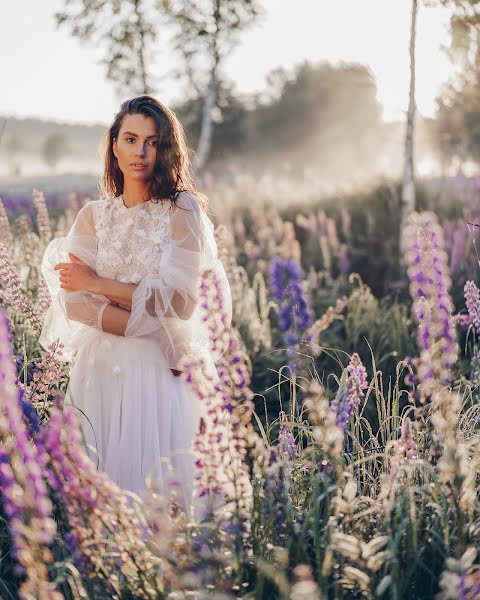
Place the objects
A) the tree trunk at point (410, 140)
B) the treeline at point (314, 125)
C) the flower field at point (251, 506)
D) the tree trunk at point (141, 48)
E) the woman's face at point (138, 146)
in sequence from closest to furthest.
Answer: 1. the flower field at point (251, 506)
2. the woman's face at point (138, 146)
3. the tree trunk at point (410, 140)
4. the tree trunk at point (141, 48)
5. the treeline at point (314, 125)

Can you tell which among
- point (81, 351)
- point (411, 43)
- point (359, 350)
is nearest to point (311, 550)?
point (81, 351)

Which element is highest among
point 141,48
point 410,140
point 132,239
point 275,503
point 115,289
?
point 141,48

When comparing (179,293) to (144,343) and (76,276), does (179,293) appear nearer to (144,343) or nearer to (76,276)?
(144,343)

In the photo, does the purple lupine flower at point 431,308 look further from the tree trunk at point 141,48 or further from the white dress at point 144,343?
the tree trunk at point 141,48

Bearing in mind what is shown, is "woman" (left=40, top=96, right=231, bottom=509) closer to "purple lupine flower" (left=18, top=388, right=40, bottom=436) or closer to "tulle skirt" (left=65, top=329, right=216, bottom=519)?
"tulle skirt" (left=65, top=329, right=216, bottom=519)

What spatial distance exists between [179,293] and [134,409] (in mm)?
495

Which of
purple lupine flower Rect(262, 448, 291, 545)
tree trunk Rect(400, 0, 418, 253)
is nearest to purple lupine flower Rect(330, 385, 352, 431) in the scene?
purple lupine flower Rect(262, 448, 291, 545)

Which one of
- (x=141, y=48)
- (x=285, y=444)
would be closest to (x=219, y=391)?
(x=285, y=444)

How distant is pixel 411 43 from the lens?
23.5ft

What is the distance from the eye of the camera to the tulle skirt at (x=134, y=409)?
269 cm

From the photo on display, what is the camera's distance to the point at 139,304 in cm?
265

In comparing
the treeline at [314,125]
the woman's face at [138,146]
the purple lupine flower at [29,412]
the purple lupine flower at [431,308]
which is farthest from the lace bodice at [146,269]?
the treeline at [314,125]

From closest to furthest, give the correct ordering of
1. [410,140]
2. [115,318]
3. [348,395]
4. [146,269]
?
1. [348,395]
2. [115,318]
3. [146,269]
4. [410,140]

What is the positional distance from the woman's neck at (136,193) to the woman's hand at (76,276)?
0.36 meters
